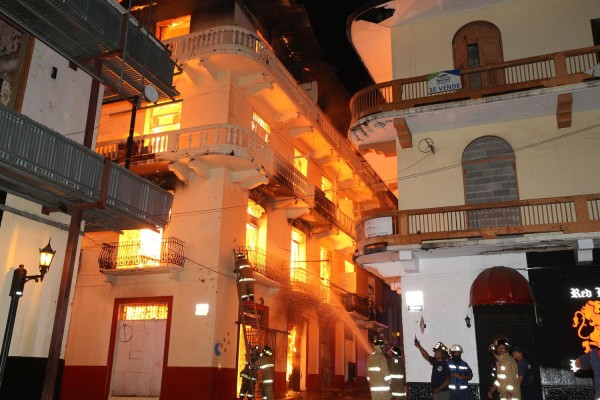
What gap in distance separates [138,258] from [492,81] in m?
14.5

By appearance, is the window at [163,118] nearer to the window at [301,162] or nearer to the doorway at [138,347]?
the window at [301,162]

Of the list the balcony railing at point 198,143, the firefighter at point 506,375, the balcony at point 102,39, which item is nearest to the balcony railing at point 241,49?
the balcony railing at point 198,143

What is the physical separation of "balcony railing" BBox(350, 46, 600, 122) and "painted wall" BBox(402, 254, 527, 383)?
5092mm

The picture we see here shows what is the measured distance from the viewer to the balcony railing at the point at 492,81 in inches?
618

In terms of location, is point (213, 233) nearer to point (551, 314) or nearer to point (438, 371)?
point (438, 371)

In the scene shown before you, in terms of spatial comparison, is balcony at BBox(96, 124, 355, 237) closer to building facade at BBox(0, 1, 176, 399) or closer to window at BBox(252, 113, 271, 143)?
window at BBox(252, 113, 271, 143)

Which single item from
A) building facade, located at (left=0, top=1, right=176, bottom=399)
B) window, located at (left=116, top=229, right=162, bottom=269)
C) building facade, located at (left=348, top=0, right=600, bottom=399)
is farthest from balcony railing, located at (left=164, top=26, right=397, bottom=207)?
window, located at (left=116, top=229, right=162, bottom=269)

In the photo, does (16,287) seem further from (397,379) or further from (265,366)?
(397,379)

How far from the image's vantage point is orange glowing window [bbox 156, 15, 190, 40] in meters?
23.5

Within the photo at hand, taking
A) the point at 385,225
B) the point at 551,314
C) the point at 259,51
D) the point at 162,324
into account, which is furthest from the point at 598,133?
the point at 162,324

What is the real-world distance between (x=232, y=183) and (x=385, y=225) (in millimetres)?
7344

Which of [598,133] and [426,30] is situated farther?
[426,30]

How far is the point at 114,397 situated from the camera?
20328mm

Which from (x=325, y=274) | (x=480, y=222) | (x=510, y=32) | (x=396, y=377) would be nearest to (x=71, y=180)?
(x=396, y=377)
